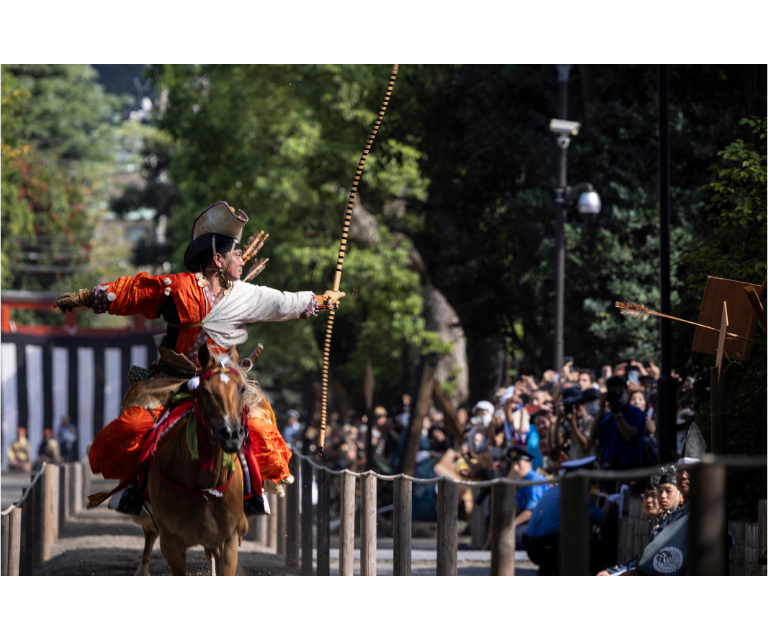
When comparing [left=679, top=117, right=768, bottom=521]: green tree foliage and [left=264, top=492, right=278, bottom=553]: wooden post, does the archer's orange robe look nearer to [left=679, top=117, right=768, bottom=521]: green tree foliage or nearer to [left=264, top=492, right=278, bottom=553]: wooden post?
[left=679, top=117, right=768, bottom=521]: green tree foliage

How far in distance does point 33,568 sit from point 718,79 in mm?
10254

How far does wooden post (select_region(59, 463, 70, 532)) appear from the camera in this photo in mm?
14023

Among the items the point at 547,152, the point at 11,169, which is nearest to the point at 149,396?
the point at 547,152

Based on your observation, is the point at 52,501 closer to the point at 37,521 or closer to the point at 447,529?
the point at 37,521

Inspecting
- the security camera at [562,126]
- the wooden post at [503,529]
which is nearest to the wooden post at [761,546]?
the wooden post at [503,529]

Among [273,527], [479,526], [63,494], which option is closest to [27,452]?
[63,494]

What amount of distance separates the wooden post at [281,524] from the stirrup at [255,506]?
16.0 ft

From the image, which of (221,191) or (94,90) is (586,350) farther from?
(94,90)

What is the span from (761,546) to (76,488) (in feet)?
39.5

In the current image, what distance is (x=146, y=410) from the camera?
6.80m

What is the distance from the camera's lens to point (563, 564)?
4.91 metres

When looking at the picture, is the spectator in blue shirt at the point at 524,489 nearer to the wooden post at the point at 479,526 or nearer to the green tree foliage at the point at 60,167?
the wooden post at the point at 479,526

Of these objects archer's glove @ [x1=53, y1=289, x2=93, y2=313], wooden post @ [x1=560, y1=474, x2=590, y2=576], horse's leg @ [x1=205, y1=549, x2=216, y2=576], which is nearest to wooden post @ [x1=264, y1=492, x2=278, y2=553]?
horse's leg @ [x1=205, y1=549, x2=216, y2=576]

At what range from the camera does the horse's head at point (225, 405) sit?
18.4 ft
